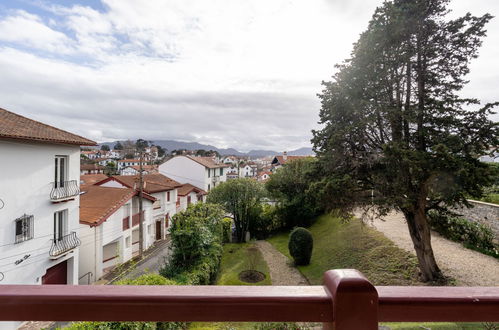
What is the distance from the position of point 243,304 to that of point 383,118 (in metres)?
10.0

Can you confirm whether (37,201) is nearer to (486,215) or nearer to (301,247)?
(301,247)

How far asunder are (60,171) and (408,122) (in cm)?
1419

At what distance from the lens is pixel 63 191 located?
455 inches

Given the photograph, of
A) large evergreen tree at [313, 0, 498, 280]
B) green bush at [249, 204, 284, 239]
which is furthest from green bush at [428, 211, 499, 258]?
green bush at [249, 204, 284, 239]

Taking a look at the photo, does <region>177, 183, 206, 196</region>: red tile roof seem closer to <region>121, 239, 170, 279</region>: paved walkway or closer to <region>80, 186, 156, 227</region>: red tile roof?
<region>121, 239, 170, 279</region>: paved walkway

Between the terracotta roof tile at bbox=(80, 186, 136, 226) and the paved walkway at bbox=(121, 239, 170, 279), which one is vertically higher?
the terracotta roof tile at bbox=(80, 186, 136, 226)

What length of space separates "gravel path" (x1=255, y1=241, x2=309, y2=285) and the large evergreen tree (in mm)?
5518

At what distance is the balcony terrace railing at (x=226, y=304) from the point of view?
79 centimetres

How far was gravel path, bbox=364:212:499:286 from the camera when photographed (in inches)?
388

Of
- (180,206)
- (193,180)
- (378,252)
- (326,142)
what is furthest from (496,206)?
(193,180)

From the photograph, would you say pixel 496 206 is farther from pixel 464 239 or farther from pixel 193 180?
pixel 193 180

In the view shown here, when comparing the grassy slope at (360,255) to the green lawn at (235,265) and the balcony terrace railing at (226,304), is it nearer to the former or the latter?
the green lawn at (235,265)

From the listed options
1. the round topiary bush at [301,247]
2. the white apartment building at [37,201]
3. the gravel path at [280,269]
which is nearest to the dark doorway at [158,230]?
the gravel path at [280,269]

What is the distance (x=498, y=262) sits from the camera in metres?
11.1
